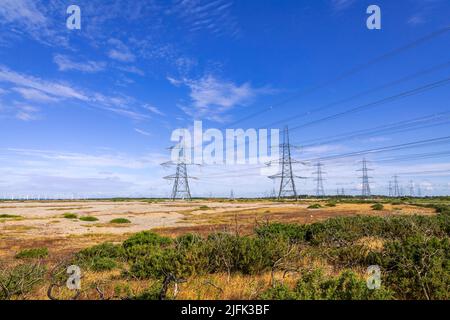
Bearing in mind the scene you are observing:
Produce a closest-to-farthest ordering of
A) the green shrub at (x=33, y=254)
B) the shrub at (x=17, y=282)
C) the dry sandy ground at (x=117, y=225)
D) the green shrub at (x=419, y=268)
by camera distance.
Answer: the green shrub at (x=419, y=268)
the shrub at (x=17, y=282)
the green shrub at (x=33, y=254)
the dry sandy ground at (x=117, y=225)

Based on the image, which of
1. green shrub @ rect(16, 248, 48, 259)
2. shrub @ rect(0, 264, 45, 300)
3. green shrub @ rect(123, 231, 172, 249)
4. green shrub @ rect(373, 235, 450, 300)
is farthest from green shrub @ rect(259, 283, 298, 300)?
green shrub @ rect(16, 248, 48, 259)

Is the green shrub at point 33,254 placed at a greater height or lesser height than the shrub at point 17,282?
lesser

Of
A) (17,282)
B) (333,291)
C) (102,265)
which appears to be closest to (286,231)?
(102,265)

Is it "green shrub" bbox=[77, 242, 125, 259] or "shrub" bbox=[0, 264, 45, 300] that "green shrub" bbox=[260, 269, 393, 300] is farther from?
"green shrub" bbox=[77, 242, 125, 259]

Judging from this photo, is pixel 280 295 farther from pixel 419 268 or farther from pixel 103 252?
pixel 103 252

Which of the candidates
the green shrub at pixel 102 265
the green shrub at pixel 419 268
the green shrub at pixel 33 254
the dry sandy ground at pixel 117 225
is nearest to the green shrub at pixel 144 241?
the green shrub at pixel 102 265

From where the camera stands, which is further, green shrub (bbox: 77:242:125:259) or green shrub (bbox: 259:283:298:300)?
green shrub (bbox: 77:242:125:259)

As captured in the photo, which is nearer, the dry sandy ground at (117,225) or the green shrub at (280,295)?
the green shrub at (280,295)

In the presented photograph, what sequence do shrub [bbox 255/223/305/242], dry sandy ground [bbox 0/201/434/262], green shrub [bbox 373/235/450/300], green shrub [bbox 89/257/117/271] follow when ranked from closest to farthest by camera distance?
1. green shrub [bbox 373/235/450/300]
2. green shrub [bbox 89/257/117/271]
3. shrub [bbox 255/223/305/242]
4. dry sandy ground [bbox 0/201/434/262]

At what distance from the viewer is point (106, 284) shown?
8.68m

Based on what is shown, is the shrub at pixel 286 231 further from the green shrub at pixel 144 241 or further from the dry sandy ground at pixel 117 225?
the green shrub at pixel 144 241
